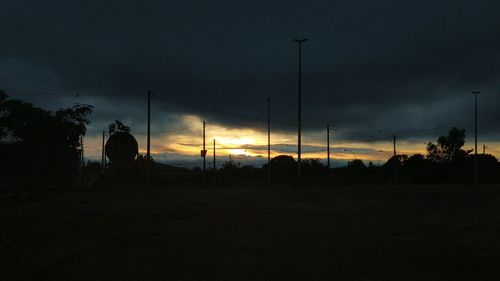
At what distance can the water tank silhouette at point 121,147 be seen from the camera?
1739cm

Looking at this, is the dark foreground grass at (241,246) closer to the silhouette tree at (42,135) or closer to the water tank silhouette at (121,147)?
the water tank silhouette at (121,147)

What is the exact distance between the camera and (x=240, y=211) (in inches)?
813

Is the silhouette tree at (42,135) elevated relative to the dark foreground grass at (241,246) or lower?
elevated

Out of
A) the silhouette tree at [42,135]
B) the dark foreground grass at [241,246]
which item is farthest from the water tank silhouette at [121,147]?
the silhouette tree at [42,135]

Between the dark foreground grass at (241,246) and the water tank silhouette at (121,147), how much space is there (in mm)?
2002

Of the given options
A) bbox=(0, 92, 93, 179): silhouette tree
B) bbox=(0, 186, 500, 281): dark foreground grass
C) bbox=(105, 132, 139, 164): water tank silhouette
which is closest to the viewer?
bbox=(0, 186, 500, 281): dark foreground grass

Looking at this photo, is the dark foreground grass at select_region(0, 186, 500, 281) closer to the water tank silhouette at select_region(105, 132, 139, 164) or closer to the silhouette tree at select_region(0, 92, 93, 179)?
the water tank silhouette at select_region(105, 132, 139, 164)

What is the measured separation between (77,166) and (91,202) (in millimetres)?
14422

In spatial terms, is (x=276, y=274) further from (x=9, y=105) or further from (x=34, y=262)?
(x=9, y=105)

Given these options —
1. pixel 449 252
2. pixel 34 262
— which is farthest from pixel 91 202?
pixel 449 252

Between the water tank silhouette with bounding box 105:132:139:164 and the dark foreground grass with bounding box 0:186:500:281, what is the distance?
6.57 feet

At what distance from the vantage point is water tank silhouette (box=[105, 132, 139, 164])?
1739 cm

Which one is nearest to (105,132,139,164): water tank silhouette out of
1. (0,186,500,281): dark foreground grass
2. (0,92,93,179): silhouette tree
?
(0,186,500,281): dark foreground grass

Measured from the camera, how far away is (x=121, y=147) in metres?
17.4
